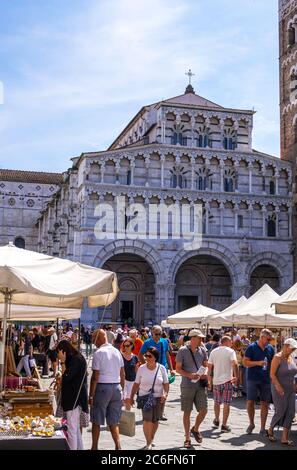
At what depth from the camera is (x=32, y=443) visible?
512 cm

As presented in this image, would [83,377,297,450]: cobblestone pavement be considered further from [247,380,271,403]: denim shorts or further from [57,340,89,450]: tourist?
[57,340,89,450]: tourist

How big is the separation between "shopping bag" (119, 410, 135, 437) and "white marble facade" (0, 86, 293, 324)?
22772 millimetres

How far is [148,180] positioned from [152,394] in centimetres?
2590

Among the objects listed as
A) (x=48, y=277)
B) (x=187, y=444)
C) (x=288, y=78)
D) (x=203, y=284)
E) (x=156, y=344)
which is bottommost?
(x=187, y=444)

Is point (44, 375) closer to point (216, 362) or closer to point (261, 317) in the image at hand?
point (261, 317)

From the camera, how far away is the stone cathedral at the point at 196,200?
3200cm

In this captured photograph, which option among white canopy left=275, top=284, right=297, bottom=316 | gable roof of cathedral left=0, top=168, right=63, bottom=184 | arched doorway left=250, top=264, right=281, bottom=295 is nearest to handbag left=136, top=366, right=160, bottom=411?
white canopy left=275, top=284, right=297, bottom=316

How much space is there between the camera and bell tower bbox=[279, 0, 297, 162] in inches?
1362

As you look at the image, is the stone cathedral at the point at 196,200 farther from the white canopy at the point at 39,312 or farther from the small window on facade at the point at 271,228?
the white canopy at the point at 39,312

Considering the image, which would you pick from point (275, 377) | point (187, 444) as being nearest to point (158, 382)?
point (187, 444)

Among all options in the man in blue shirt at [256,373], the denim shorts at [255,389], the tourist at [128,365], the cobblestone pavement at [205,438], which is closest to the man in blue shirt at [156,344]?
the tourist at [128,365]

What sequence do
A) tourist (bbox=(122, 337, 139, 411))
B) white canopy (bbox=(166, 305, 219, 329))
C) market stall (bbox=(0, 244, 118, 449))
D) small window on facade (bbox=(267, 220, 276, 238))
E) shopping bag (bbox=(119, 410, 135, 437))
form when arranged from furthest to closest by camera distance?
small window on facade (bbox=(267, 220, 276, 238)) → white canopy (bbox=(166, 305, 219, 329)) → tourist (bbox=(122, 337, 139, 411)) → shopping bag (bbox=(119, 410, 135, 437)) → market stall (bbox=(0, 244, 118, 449))

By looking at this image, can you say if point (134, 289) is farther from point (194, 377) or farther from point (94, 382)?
point (94, 382)

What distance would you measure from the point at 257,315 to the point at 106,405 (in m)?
7.41
